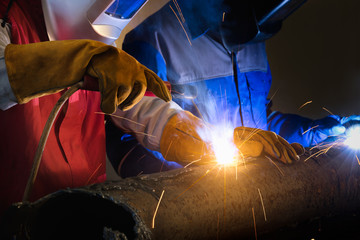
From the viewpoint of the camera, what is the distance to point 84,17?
1.09 meters

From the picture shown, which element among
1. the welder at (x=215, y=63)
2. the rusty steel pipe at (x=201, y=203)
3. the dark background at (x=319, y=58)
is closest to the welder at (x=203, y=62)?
the welder at (x=215, y=63)

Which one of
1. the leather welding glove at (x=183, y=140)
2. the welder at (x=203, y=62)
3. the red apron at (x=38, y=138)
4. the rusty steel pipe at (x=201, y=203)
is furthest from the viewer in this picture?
the welder at (x=203, y=62)

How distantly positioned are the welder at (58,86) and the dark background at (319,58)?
2560 mm

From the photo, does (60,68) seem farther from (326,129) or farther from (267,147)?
(326,129)

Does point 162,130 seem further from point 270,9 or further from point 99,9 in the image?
point 270,9

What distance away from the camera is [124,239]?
0.59 metres

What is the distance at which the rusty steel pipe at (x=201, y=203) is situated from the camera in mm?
643

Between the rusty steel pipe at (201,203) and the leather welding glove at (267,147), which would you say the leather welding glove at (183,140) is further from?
the rusty steel pipe at (201,203)

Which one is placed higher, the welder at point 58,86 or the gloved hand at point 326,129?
the welder at point 58,86

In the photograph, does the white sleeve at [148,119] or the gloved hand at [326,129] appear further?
the gloved hand at [326,129]

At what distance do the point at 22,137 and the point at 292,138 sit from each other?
190 cm

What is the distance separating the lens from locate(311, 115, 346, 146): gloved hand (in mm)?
2176

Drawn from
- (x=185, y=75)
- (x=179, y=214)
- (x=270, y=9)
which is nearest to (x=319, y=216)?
(x=179, y=214)

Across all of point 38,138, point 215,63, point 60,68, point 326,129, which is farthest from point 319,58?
point 60,68
